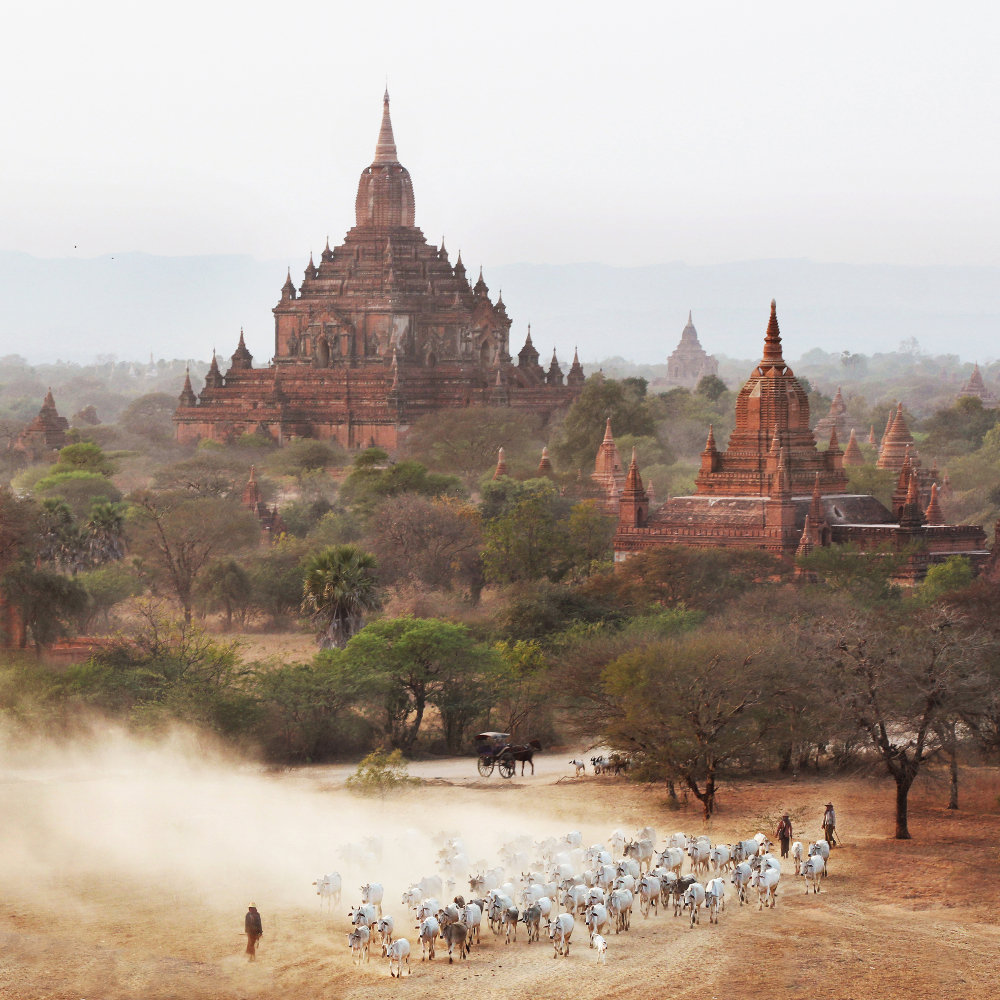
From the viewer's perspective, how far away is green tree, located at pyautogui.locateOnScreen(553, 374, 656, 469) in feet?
278

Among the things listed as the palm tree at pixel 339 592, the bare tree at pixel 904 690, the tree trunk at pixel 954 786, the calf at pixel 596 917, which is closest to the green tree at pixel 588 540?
the palm tree at pixel 339 592

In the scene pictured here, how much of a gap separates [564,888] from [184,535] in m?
32.1

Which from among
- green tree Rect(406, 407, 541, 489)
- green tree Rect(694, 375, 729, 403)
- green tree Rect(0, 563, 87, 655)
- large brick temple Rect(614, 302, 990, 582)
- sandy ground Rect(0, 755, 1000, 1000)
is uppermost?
green tree Rect(694, 375, 729, 403)

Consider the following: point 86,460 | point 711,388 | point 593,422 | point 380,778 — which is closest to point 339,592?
point 380,778

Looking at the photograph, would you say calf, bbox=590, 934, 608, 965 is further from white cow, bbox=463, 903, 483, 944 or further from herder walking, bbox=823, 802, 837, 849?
herder walking, bbox=823, 802, 837, 849

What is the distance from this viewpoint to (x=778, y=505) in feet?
159

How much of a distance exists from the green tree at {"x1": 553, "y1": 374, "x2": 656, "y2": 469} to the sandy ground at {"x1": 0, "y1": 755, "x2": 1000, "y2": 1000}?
5191 centimetres

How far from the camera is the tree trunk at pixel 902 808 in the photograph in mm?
29688

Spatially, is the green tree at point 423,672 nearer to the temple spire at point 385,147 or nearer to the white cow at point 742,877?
the white cow at point 742,877

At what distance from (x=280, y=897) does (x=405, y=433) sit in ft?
218

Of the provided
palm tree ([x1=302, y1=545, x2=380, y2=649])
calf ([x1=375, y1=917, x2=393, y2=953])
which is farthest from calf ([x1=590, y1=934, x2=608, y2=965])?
palm tree ([x1=302, y1=545, x2=380, y2=649])

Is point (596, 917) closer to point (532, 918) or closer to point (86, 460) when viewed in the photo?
point (532, 918)

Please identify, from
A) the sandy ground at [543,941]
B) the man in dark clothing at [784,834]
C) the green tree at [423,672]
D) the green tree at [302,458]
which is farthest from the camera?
the green tree at [302,458]

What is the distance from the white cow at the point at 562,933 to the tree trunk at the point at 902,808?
23.3 ft
